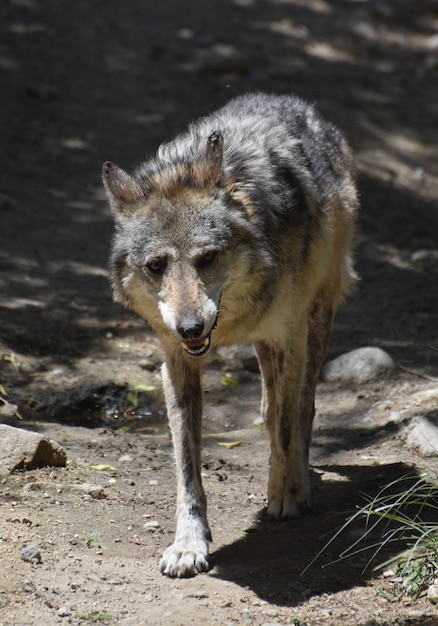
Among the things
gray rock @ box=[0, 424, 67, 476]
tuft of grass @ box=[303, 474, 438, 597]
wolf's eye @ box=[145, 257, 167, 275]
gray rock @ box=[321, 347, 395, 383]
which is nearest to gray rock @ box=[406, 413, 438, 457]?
tuft of grass @ box=[303, 474, 438, 597]

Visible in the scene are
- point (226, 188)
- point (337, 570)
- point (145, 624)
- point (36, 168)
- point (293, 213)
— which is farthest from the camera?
point (36, 168)

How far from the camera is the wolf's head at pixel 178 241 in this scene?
4145 mm

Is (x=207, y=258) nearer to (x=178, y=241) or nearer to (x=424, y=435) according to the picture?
A: (x=178, y=241)

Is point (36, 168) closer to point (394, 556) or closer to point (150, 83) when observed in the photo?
point (150, 83)

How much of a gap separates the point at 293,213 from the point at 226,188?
479 millimetres

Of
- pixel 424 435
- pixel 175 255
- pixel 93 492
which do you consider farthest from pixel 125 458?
pixel 424 435

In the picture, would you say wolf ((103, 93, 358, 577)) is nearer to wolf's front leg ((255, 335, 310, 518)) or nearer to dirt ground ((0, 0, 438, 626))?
wolf's front leg ((255, 335, 310, 518))

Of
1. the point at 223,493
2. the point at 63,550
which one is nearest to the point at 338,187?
the point at 223,493

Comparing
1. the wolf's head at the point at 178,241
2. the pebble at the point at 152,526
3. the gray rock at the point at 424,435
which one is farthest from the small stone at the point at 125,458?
the gray rock at the point at 424,435

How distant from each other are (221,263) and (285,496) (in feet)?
4.27

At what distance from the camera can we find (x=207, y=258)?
14.0 feet

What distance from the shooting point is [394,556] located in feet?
13.8

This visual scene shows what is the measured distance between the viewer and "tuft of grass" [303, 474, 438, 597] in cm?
390

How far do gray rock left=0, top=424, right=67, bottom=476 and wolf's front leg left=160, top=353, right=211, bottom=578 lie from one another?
29.1 inches
